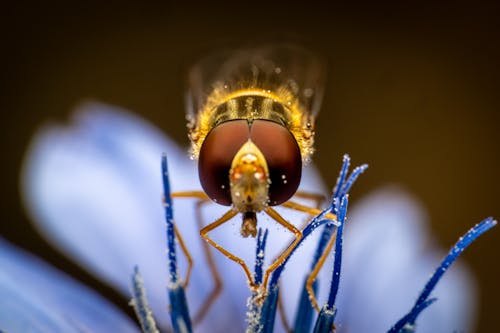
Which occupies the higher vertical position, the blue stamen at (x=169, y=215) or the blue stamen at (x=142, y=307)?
the blue stamen at (x=169, y=215)

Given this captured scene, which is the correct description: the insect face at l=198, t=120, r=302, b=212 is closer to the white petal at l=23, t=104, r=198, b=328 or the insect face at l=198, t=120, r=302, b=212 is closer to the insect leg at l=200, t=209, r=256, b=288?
the insect leg at l=200, t=209, r=256, b=288

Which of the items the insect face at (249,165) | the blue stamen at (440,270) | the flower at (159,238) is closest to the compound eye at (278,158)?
the insect face at (249,165)

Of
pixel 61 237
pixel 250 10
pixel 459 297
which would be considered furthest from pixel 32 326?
pixel 250 10

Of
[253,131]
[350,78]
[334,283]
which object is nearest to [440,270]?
[334,283]

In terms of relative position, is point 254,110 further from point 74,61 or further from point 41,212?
point 74,61

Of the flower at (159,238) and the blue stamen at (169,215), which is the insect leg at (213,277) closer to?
the flower at (159,238)

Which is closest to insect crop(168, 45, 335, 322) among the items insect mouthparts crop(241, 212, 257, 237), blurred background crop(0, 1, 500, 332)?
insect mouthparts crop(241, 212, 257, 237)
